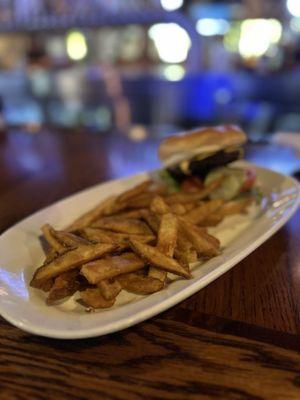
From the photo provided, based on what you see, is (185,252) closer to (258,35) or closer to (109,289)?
(109,289)

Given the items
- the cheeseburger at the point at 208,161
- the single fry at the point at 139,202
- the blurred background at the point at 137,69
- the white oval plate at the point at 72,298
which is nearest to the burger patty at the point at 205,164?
the cheeseburger at the point at 208,161

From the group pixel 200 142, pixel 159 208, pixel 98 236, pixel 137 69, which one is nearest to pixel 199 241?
pixel 159 208

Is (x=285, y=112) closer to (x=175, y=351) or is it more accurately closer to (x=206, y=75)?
(x=206, y=75)

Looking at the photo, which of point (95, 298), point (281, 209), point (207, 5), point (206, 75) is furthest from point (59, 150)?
point (207, 5)

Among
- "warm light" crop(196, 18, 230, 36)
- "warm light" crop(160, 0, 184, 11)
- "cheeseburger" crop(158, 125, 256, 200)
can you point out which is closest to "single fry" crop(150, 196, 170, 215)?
"cheeseburger" crop(158, 125, 256, 200)

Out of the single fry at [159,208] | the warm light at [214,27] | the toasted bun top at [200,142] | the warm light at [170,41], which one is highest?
the warm light at [214,27]

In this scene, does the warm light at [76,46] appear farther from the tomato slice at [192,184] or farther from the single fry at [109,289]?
the single fry at [109,289]
